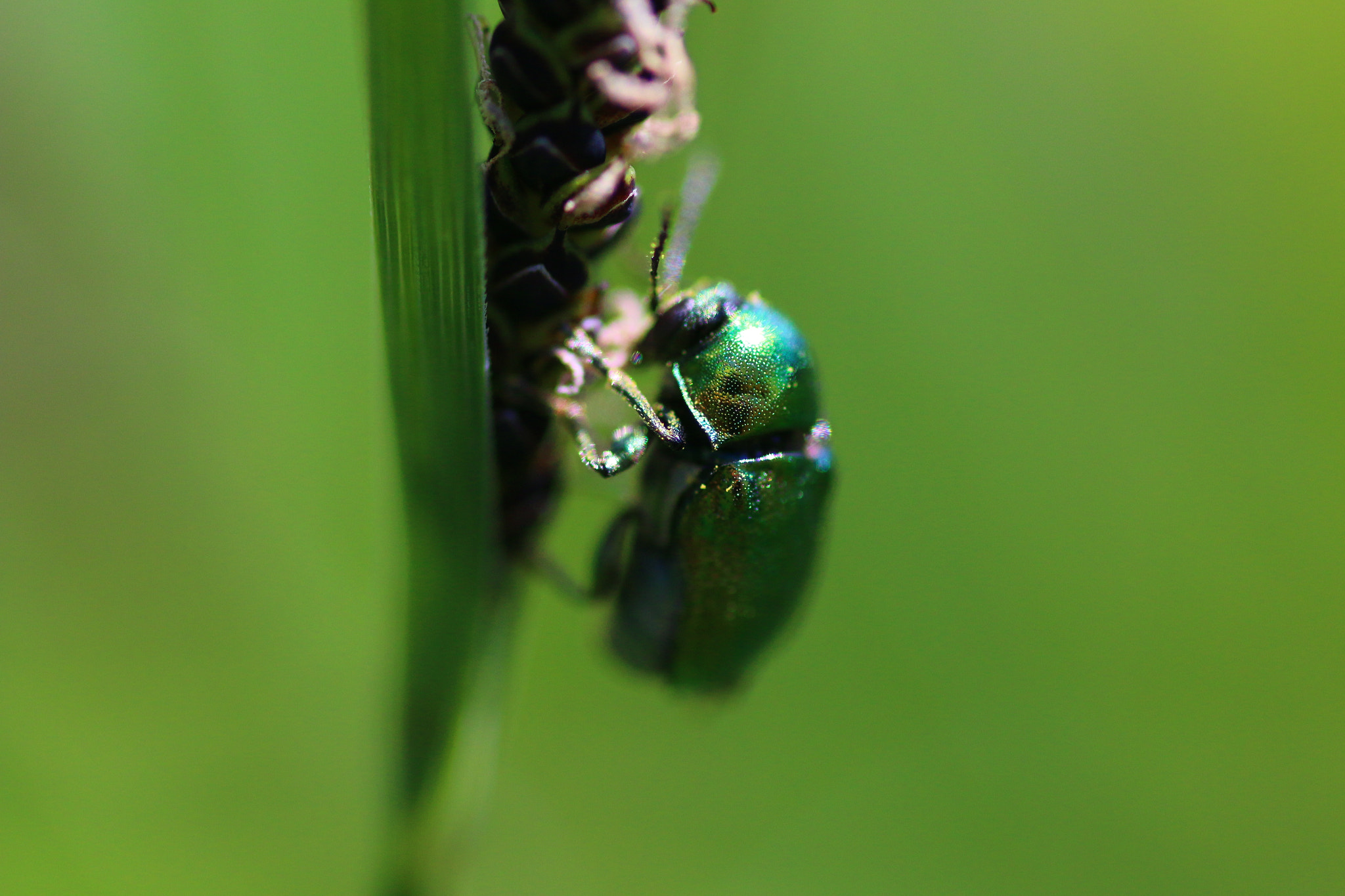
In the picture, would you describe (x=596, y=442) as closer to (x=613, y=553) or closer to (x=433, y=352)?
(x=613, y=553)

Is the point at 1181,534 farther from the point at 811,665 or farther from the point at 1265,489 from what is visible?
the point at 811,665

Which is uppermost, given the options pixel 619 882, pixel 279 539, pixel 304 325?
pixel 304 325

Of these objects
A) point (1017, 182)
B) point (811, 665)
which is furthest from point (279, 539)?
point (1017, 182)

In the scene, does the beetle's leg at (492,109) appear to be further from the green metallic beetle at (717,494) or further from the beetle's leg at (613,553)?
the beetle's leg at (613,553)

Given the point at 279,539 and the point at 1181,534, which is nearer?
the point at 279,539

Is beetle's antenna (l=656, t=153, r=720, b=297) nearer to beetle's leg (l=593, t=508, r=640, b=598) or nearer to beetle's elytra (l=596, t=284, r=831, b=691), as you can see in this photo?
beetle's elytra (l=596, t=284, r=831, b=691)

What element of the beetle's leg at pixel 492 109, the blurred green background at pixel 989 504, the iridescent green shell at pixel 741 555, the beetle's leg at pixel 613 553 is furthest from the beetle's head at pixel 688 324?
the blurred green background at pixel 989 504
